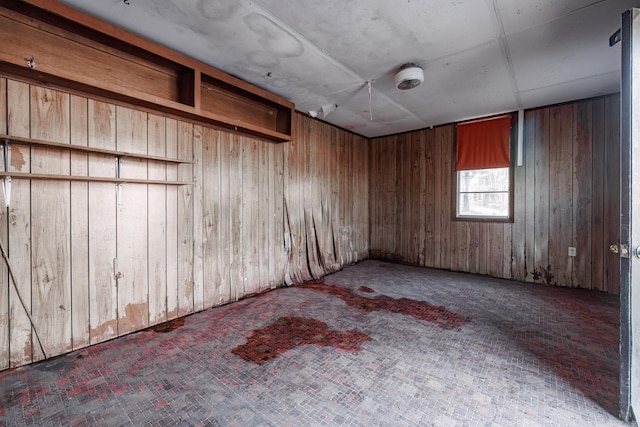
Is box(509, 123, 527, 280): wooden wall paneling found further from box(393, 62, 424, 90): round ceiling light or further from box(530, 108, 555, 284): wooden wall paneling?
box(393, 62, 424, 90): round ceiling light

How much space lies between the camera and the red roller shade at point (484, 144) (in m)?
4.01

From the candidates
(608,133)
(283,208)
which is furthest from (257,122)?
(608,133)

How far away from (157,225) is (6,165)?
1008 mm

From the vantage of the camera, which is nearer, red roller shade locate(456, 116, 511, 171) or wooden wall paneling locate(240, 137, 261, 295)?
wooden wall paneling locate(240, 137, 261, 295)

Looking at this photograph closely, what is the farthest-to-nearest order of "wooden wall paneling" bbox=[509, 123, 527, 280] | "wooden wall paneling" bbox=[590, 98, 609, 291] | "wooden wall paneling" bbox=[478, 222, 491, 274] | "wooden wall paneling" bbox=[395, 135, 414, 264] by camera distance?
"wooden wall paneling" bbox=[395, 135, 414, 264] → "wooden wall paneling" bbox=[478, 222, 491, 274] → "wooden wall paneling" bbox=[509, 123, 527, 280] → "wooden wall paneling" bbox=[590, 98, 609, 291]

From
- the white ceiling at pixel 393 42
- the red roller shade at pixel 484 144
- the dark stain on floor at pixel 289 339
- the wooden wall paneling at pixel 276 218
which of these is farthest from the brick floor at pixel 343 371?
the white ceiling at pixel 393 42

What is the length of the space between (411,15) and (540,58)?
57.4 inches

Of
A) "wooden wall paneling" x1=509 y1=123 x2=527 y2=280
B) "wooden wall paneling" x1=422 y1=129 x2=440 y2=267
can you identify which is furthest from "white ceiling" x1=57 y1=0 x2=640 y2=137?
"wooden wall paneling" x1=422 y1=129 x2=440 y2=267

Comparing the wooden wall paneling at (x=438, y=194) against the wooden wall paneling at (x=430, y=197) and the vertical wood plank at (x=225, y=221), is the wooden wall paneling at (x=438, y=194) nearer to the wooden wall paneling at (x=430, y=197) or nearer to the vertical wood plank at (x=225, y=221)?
the wooden wall paneling at (x=430, y=197)

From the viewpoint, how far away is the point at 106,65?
2139mm

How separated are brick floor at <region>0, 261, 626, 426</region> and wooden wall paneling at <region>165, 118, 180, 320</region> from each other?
250mm

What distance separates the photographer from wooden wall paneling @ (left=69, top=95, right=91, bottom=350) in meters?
2.04

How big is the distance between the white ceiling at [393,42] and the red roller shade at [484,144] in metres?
0.65

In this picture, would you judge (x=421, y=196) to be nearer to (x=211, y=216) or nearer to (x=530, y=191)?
(x=530, y=191)
